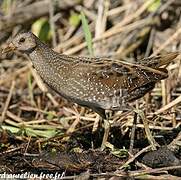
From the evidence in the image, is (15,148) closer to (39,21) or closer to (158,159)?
(158,159)

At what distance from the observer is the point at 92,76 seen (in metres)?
4.15

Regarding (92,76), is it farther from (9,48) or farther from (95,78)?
(9,48)

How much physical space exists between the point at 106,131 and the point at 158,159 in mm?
680

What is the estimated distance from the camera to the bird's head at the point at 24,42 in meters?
4.23

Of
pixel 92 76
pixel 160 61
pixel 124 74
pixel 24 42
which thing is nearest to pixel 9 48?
pixel 24 42

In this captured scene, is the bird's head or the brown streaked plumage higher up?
the bird's head

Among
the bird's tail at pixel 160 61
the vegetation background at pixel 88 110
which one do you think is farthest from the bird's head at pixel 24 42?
the bird's tail at pixel 160 61

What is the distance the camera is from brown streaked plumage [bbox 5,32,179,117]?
412 centimetres

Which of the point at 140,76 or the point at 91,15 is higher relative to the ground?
the point at 91,15

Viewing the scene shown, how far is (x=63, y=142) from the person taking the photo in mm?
4676

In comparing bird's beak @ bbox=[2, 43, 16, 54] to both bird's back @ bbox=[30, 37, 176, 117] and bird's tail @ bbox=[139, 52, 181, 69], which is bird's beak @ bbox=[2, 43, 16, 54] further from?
bird's tail @ bbox=[139, 52, 181, 69]

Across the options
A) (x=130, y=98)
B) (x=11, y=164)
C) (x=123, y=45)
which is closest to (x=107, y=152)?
(x=130, y=98)

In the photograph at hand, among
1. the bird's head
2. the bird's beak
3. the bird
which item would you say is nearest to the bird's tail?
the bird

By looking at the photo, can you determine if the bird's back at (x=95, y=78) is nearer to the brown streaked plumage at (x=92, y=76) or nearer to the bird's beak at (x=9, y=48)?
the brown streaked plumage at (x=92, y=76)
